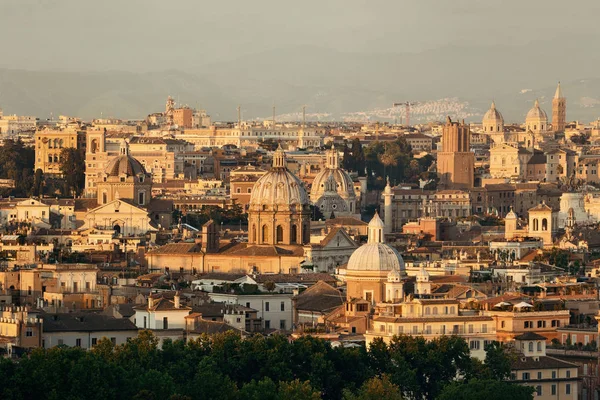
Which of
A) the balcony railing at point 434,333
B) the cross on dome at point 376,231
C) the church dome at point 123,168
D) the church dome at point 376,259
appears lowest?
the balcony railing at point 434,333

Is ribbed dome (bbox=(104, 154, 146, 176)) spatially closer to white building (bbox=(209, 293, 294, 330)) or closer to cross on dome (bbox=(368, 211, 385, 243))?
cross on dome (bbox=(368, 211, 385, 243))

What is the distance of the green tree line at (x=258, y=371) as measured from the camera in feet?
208

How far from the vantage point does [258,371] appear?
233 feet

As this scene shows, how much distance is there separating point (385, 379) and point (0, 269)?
29.5 meters

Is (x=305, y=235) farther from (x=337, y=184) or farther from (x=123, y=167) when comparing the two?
(x=337, y=184)

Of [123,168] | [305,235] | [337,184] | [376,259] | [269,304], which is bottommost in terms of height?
[269,304]

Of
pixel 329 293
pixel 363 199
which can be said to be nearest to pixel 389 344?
pixel 329 293

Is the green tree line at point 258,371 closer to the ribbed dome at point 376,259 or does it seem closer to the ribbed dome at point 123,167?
the ribbed dome at point 376,259

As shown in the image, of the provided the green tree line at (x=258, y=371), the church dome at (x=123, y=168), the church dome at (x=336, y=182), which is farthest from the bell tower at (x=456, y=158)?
the green tree line at (x=258, y=371)

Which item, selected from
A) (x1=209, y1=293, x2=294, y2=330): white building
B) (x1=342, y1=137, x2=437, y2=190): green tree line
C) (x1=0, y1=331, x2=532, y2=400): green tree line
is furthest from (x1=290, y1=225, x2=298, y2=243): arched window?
(x1=342, y1=137, x2=437, y2=190): green tree line

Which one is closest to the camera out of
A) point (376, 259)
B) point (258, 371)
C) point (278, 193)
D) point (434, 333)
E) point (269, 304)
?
point (258, 371)

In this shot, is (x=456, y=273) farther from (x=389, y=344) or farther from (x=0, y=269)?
(x=389, y=344)

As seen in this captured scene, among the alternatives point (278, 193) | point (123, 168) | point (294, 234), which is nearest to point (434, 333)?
point (294, 234)

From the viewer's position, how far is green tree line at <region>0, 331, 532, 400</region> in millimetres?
63250
